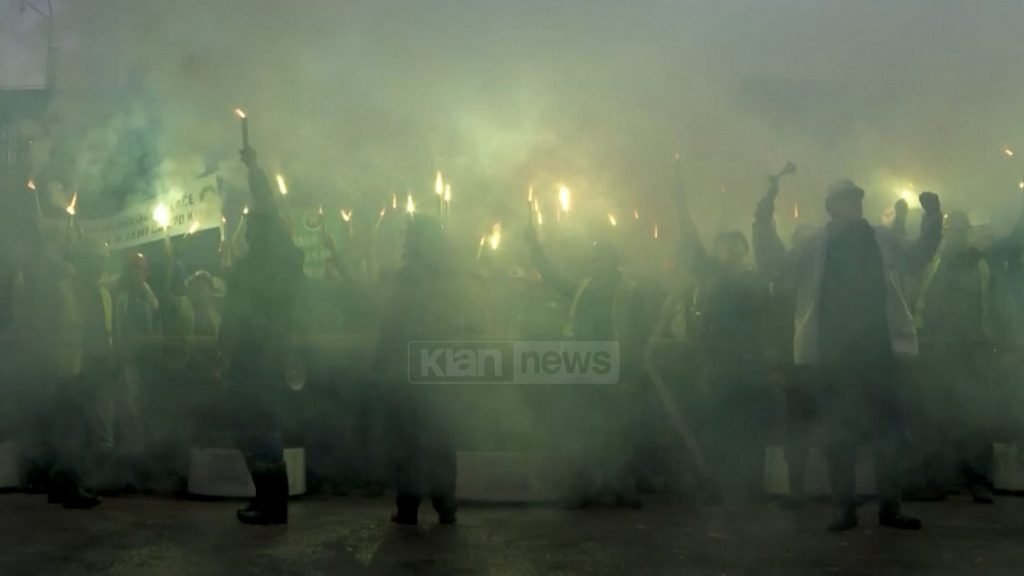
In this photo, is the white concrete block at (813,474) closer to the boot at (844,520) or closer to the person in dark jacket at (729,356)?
the person in dark jacket at (729,356)

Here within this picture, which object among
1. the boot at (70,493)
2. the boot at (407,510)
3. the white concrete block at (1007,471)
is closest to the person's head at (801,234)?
the white concrete block at (1007,471)

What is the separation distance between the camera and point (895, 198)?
13.2 feet

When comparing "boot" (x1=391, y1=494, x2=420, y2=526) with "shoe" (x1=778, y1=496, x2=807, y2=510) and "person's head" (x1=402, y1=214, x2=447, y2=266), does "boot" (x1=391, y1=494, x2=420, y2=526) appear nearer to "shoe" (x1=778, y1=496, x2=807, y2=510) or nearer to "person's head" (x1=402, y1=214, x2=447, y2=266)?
"person's head" (x1=402, y1=214, x2=447, y2=266)

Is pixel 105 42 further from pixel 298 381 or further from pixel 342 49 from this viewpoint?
pixel 298 381

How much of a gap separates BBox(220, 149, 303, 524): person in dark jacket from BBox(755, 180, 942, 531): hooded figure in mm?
1726

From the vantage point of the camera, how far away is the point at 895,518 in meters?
3.71

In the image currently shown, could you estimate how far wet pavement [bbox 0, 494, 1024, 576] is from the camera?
10.2 feet

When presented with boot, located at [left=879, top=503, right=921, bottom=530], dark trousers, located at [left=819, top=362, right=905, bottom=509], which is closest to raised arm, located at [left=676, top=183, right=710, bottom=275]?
dark trousers, located at [left=819, top=362, right=905, bottom=509]

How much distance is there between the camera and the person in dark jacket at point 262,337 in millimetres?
3586

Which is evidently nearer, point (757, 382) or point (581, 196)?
point (581, 196)

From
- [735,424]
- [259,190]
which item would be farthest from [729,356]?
[259,190]

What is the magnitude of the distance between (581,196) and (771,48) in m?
0.84

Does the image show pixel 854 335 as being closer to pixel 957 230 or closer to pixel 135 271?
pixel 957 230

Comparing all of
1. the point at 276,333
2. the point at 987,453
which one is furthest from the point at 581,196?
the point at 987,453
